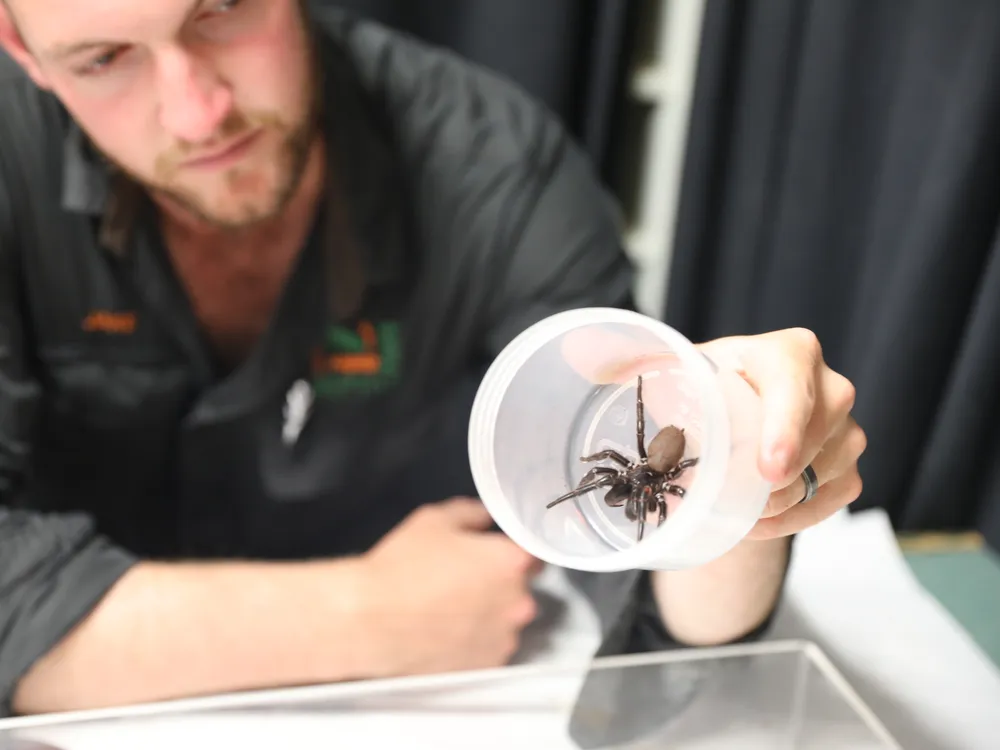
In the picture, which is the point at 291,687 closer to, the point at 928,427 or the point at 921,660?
the point at 921,660

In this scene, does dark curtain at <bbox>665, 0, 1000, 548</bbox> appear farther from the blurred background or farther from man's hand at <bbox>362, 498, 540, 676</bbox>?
man's hand at <bbox>362, 498, 540, 676</bbox>

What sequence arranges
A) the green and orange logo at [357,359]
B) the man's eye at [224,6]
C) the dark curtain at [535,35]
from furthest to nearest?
the dark curtain at [535,35]
the green and orange logo at [357,359]
the man's eye at [224,6]

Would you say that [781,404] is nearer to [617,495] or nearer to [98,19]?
[617,495]

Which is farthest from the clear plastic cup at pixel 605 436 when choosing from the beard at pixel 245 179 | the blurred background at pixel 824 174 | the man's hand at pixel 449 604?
the blurred background at pixel 824 174

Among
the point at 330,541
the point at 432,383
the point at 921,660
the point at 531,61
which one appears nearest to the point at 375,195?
the point at 432,383

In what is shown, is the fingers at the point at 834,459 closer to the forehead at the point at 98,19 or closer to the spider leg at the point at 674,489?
the spider leg at the point at 674,489

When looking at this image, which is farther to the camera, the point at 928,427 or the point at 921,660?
the point at 928,427

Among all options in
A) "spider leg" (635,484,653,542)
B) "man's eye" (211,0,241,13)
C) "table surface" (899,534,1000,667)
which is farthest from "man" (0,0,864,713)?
"table surface" (899,534,1000,667)
